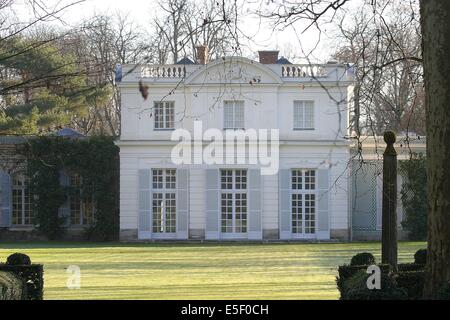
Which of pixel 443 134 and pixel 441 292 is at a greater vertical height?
pixel 443 134

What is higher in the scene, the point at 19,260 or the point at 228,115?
the point at 228,115

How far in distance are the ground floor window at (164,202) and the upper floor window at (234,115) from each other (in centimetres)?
251

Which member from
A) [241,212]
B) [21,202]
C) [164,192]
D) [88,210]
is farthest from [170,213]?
[21,202]

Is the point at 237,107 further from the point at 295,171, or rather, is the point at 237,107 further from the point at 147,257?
the point at 147,257

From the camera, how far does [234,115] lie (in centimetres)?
3047

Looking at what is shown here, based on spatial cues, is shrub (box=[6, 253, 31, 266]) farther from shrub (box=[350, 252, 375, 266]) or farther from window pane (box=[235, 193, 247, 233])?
window pane (box=[235, 193, 247, 233])

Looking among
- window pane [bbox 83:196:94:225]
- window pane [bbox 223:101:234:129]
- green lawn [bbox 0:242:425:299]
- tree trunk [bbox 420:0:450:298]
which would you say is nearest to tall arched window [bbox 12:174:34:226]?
window pane [bbox 83:196:94:225]

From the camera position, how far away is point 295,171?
30672mm

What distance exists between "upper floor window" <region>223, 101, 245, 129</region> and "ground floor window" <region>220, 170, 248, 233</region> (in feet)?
5.17

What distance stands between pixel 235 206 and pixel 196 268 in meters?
11.3

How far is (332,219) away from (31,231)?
426 inches

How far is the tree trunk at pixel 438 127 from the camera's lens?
9.01 m

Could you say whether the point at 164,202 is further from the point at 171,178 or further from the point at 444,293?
the point at 444,293
